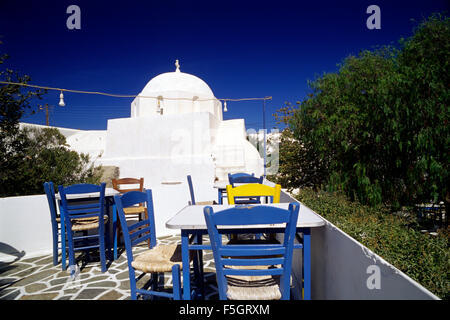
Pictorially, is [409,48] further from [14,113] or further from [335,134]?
[14,113]

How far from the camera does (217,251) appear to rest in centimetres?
145

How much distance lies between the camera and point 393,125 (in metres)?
3.54

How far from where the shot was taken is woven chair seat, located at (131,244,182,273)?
2018mm

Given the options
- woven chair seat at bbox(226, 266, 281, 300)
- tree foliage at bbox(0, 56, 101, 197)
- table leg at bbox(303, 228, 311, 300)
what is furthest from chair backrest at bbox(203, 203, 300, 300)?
tree foliage at bbox(0, 56, 101, 197)

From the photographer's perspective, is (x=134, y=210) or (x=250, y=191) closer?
(x=250, y=191)

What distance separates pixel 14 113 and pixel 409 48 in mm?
7966

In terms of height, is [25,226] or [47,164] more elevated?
[47,164]

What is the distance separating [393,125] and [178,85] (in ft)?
51.0

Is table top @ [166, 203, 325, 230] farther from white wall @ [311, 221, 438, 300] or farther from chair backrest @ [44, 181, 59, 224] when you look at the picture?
chair backrest @ [44, 181, 59, 224]

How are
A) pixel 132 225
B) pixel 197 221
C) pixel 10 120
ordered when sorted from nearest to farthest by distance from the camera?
pixel 197 221 → pixel 132 225 → pixel 10 120

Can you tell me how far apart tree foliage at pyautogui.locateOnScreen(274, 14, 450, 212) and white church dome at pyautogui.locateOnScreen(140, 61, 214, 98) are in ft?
41.6

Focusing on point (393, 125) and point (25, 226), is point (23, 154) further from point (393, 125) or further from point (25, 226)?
point (393, 125)

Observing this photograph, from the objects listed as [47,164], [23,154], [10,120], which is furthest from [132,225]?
[47,164]
